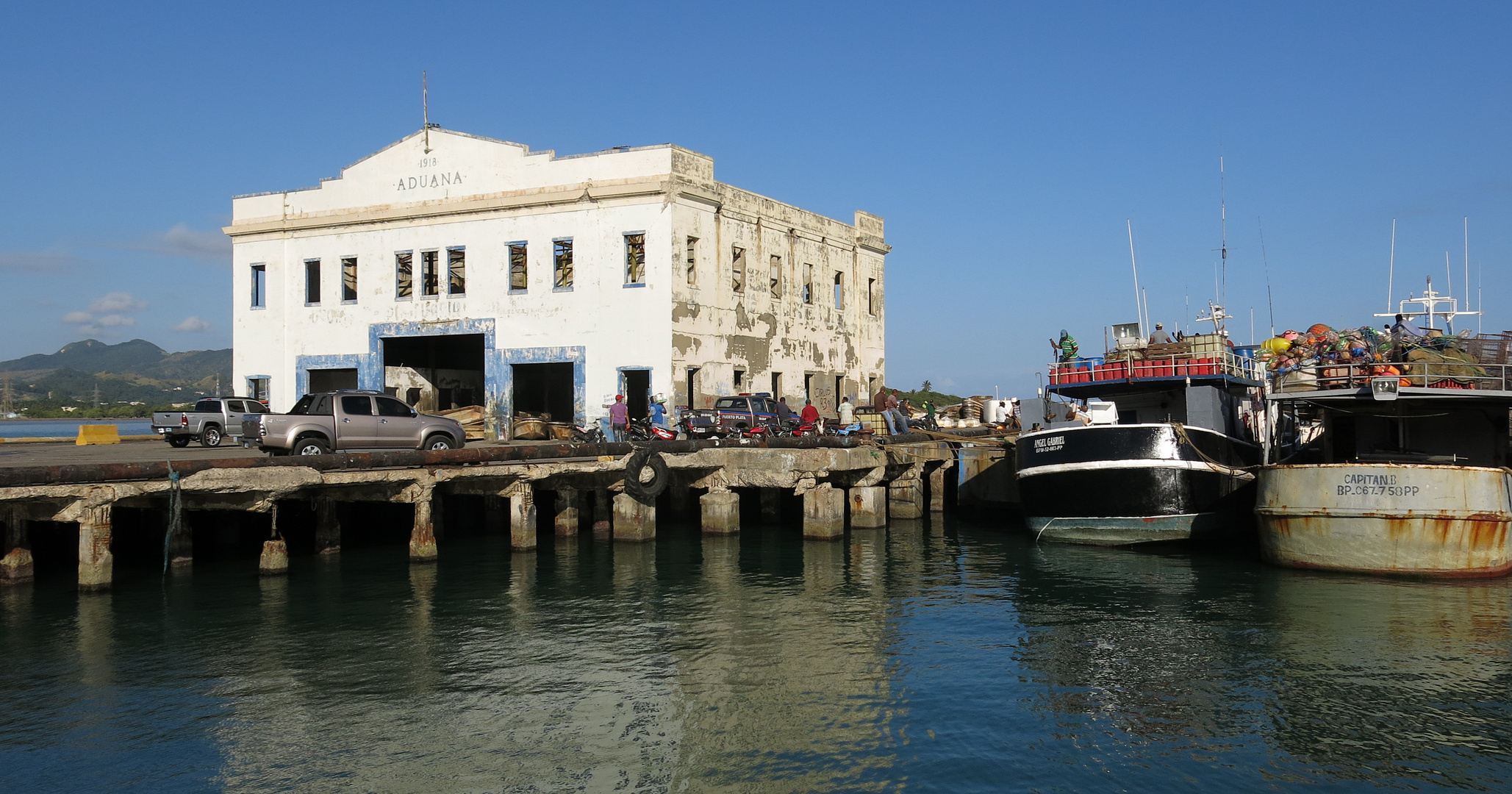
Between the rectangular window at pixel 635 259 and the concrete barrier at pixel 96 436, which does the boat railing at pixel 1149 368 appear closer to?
the rectangular window at pixel 635 259

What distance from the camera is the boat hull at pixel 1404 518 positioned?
59.1 ft

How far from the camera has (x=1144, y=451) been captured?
72.7ft

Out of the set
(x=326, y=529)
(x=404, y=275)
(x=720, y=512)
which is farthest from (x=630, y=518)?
(x=404, y=275)

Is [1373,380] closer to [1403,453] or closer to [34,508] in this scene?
[1403,453]

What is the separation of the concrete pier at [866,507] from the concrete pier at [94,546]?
16.3m

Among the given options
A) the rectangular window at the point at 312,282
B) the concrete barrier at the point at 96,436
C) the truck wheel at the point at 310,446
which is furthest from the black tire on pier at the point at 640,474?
the concrete barrier at the point at 96,436

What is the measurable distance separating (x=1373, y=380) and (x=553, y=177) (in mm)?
24255

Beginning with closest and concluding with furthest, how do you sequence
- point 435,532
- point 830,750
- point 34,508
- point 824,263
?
point 830,750, point 34,508, point 435,532, point 824,263

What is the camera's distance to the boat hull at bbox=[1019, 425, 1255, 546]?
22.2 m

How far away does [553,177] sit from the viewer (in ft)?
114

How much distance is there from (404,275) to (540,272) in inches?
239

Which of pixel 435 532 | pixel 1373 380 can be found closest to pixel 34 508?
pixel 435 532

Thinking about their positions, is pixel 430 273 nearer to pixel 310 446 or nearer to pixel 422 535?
pixel 310 446

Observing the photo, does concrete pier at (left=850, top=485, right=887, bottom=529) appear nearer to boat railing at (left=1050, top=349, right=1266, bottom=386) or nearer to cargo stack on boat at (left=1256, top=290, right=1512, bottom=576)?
boat railing at (left=1050, top=349, right=1266, bottom=386)
